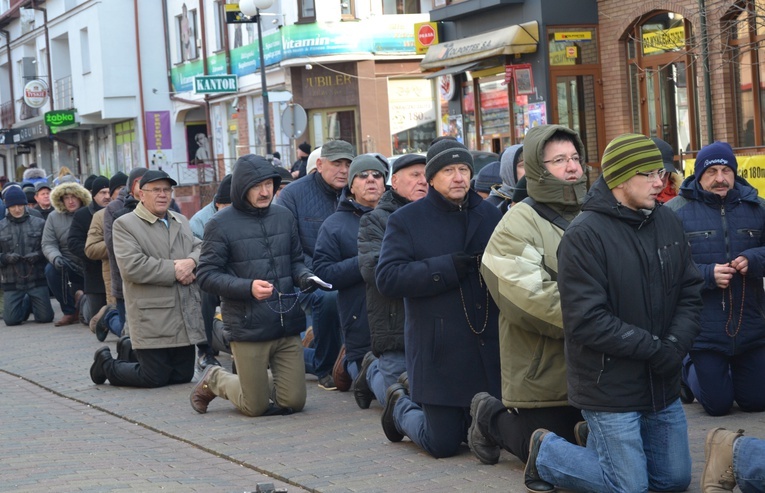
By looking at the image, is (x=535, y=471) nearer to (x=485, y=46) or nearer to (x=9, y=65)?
(x=485, y=46)

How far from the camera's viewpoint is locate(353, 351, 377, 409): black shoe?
9.13 meters

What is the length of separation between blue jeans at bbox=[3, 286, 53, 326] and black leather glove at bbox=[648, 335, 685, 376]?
13.5 m

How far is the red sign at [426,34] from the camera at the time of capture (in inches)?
1130

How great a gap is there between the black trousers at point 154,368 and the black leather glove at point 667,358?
617 centimetres

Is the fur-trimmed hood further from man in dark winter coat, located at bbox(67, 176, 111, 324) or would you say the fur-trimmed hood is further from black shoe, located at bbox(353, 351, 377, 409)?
black shoe, located at bbox(353, 351, 377, 409)

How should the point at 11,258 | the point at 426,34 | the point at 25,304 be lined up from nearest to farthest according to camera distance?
the point at 11,258 < the point at 25,304 < the point at 426,34

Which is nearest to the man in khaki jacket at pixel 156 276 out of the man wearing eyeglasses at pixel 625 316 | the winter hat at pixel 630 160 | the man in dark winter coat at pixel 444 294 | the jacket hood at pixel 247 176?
the jacket hood at pixel 247 176

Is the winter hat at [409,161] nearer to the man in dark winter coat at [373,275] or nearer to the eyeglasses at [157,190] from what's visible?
the man in dark winter coat at [373,275]

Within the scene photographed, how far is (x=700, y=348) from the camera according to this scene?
332 inches

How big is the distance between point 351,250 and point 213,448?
194 centimetres

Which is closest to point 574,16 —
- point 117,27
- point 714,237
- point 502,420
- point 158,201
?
point 158,201

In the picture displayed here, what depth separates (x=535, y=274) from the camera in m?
6.35

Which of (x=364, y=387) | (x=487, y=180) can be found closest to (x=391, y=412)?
(x=364, y=387)

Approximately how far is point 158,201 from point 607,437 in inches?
233
